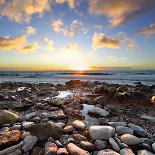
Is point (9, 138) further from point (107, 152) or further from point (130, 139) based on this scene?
point (130, 139)

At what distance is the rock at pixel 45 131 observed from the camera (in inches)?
145

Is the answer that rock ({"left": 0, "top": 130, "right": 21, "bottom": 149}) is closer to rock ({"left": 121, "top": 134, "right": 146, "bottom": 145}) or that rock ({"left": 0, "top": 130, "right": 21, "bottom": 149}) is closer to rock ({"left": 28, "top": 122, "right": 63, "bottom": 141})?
rock ({"left": 28, "top": 122, "right": 63, "bottom": 141})

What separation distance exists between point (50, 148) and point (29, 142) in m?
0.43

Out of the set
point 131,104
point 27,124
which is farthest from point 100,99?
point 27,124

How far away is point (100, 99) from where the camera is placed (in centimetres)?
685

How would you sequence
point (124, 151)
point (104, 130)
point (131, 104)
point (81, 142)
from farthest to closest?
1. point (131, 104)
2. point (104, 130)
3. point (81, 142)
4. point (124, 151)

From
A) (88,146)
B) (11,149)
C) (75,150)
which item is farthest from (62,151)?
(11,149)

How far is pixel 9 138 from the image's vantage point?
3.59 m

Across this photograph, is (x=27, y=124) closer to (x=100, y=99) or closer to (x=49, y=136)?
(x=49, y=136)

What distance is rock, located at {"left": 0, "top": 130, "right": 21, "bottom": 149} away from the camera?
3.43 meters

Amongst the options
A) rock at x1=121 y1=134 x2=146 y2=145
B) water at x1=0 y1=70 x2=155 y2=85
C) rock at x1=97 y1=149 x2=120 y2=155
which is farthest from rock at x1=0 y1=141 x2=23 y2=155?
water at x1=0 y1=70 x2=155 y2=85

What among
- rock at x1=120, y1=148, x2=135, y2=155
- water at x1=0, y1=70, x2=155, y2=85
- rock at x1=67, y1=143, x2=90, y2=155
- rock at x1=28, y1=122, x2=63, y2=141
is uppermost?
rock at x1=28, y1=122, x2=63, y2=141

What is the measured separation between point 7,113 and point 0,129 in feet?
1.74

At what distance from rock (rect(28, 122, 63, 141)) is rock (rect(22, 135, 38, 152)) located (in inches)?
3.8
